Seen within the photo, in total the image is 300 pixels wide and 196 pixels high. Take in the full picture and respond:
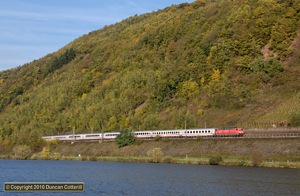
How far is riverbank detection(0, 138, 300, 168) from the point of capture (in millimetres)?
80000

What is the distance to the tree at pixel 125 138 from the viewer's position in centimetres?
11288

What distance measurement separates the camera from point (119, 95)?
153 m

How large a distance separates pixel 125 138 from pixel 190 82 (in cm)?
3133

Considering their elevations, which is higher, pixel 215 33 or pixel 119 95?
pixel 215 33

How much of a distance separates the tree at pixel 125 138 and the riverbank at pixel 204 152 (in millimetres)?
1161

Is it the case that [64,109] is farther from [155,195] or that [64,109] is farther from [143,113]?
[155,195]

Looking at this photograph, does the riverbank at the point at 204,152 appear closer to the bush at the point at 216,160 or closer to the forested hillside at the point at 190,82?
the bush at the point at 216,160

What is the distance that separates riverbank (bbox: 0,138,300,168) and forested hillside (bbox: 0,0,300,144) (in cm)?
1148

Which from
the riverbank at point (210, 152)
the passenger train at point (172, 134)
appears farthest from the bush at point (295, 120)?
the riverbank at point (210, 152)

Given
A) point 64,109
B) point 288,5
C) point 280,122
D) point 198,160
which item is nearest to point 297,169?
point 198,160

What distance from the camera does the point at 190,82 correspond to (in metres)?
137

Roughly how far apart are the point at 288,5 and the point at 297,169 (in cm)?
8140

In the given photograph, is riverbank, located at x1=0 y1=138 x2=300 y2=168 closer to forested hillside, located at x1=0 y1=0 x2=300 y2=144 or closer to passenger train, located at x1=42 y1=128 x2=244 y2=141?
passenger train, located at x1=42 y1=128 x2=244 y2=141

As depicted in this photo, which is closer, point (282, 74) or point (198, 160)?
point (198, 160)
